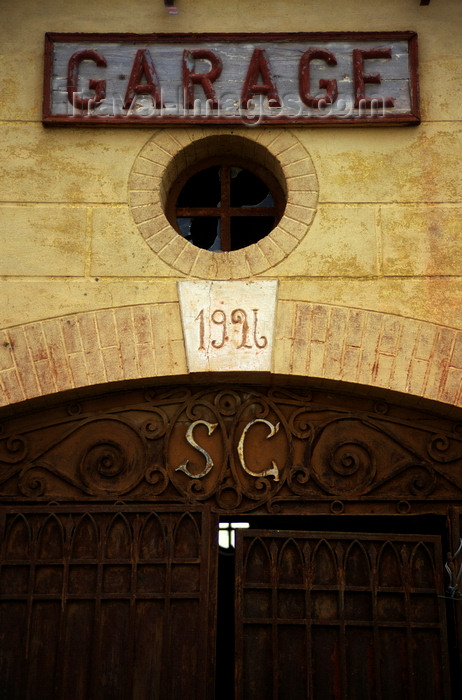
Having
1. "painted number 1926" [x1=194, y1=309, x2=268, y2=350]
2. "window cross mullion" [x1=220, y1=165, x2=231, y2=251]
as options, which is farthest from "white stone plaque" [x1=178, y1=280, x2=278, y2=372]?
"window cross mullion" [x1=220, y1=165, x2=231, y2=251]

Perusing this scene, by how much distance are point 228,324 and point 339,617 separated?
1.76 metres

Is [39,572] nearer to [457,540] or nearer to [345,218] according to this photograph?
[457,540]

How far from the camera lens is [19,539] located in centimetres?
513

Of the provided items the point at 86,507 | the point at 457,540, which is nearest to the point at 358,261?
the point at 457,540

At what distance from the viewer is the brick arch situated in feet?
17.0

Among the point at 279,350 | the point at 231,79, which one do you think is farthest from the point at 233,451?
the point at 231,79

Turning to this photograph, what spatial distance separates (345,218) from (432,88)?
105 centimetres

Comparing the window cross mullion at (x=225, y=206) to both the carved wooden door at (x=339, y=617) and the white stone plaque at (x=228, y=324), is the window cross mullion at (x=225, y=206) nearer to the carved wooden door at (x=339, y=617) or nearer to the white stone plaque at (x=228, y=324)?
the white stone plaque at (x=228, y=324)

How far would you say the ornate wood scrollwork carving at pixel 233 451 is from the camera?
526 cm

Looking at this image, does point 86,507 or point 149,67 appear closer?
point 86,507

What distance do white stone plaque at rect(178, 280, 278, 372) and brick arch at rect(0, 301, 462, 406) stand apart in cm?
6

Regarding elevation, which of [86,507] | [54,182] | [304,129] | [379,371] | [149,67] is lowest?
[86,507]

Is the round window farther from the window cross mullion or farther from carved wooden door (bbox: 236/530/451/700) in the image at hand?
carved wooden door (bbox: 236/530/451/700)

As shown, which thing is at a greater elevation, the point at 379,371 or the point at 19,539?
the point at 379,371
